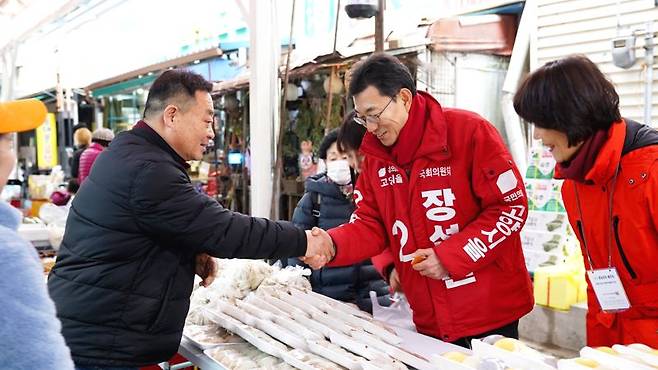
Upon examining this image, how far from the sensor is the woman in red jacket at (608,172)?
6.13 ft

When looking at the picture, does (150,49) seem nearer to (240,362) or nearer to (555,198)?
(555,198)

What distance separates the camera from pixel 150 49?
11961mm

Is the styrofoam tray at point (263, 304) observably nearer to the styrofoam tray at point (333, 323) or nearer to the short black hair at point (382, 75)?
the styrofoam tray at point (333, 323)

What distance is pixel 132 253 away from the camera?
78.6 inches

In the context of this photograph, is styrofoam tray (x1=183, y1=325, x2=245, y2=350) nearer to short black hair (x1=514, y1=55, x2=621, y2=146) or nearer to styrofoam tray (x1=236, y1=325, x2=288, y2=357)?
styrofoam tray (x1=236, y1=325, x2=288, y2=357)

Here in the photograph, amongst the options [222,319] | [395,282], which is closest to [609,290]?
[395,282]

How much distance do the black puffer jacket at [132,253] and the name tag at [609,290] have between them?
1226mm

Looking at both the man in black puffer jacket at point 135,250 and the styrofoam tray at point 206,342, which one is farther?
the styrofoam tray at point 206,342

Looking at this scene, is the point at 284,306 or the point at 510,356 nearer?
the point at 510,356

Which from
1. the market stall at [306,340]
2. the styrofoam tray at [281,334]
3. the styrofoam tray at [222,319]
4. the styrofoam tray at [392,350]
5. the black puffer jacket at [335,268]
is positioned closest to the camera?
the market stall at [306,340]

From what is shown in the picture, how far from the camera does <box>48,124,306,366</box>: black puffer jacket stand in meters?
1.97

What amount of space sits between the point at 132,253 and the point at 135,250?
14 mm

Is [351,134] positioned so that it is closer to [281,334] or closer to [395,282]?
[395,282]

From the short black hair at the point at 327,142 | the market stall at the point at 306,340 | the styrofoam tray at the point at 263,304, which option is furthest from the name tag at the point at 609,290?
the short black hair at the point at 327,142
